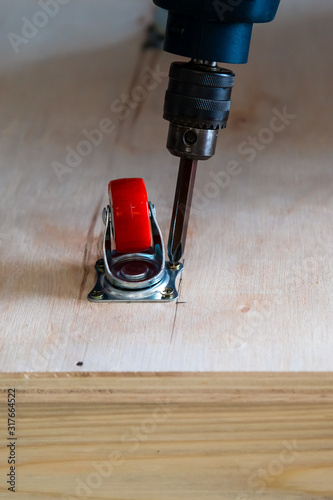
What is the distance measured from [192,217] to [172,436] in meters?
0.30

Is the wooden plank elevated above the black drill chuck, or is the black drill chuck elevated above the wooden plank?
the black drill chuck

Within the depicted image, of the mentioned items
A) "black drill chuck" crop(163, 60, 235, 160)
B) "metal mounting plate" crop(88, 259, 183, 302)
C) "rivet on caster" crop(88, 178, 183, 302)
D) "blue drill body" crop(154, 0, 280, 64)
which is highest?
"blue drill body" crop(154, 0, 280, 64)

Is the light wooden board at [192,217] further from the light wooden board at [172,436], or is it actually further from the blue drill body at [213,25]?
the blue drill body at [213,25]

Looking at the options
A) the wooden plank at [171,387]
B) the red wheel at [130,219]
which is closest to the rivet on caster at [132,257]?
the red wheel at [130,219]

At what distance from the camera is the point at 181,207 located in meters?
0.58

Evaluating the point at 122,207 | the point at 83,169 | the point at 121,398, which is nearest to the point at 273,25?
the point at 83,169

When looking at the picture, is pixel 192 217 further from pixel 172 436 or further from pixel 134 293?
pixel 172 436

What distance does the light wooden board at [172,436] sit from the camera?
47 cm

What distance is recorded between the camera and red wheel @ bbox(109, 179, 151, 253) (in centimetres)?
55

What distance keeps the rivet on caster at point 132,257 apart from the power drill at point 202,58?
0.06 m

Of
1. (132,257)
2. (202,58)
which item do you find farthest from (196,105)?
(132,257)

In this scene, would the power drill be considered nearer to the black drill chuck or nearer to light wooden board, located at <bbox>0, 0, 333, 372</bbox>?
the black drill chuck

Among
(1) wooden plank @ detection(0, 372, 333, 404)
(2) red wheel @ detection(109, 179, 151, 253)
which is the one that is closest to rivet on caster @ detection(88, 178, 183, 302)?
(2) red wheel @ detection(109, 179, 151, 253)

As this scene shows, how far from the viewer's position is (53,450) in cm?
51
